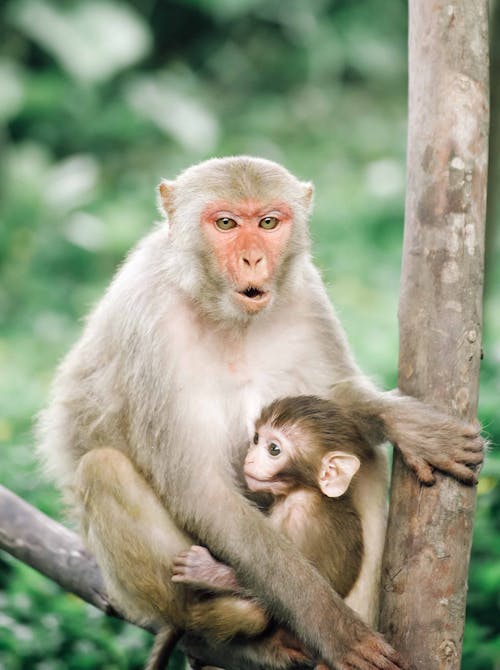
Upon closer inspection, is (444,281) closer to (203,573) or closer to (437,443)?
(437,443)

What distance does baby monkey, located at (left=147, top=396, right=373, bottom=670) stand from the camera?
13.4 feet

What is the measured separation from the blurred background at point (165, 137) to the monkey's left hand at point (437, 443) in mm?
2650

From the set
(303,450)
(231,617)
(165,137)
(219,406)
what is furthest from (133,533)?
(165,137)

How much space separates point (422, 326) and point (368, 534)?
0.97 m

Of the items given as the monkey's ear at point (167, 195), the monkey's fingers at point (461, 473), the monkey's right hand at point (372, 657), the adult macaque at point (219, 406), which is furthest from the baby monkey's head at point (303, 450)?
the monkey's ear at point (167, 195)

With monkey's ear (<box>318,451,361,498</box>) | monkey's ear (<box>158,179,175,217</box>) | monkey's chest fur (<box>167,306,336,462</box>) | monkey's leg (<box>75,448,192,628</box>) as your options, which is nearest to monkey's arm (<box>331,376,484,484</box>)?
monkey's ear (<box>318,451,361,498</box>)

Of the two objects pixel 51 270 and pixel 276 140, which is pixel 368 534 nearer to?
pixel 51 270

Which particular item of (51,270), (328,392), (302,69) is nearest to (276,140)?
(302,69)

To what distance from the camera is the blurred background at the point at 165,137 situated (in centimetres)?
909

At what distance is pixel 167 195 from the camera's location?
4.34 m

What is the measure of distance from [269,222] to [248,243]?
0.57ft

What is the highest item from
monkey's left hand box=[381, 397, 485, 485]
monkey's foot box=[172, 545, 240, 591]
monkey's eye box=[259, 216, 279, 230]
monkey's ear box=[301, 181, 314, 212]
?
monkey's ear box=[301, 181, 314, 212]

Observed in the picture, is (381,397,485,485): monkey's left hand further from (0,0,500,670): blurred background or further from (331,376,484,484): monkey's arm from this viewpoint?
(0,0,500,670): blurred background

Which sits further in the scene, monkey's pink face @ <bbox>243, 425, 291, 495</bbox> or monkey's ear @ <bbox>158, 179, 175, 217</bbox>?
monkey's ear @ <bbox>158, 179, 175, 217</bbox>
